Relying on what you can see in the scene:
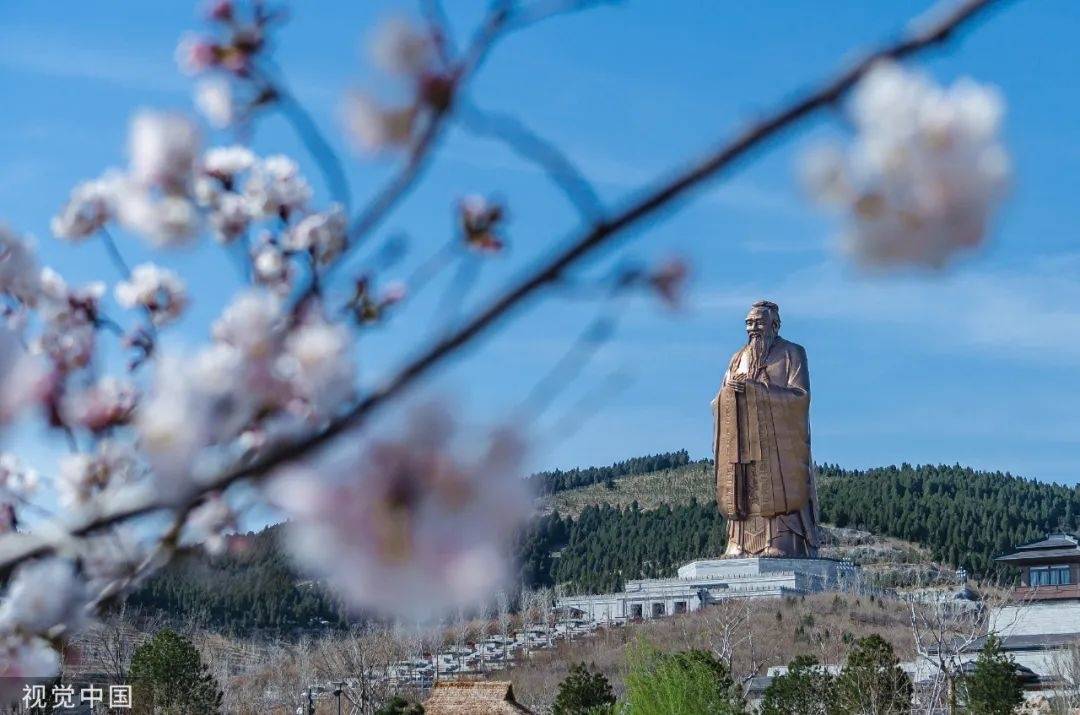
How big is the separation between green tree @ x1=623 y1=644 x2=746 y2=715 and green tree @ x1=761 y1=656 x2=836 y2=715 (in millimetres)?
2581

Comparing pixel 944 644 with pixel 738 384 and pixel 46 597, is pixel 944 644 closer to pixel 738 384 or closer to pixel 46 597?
pixel 738 384

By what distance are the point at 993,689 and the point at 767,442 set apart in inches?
541

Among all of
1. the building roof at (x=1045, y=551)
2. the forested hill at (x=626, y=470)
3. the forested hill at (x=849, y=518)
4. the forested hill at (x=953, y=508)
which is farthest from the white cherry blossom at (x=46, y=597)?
the forested hill at (x=626, y=470)

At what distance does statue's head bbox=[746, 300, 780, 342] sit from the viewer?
29.2 metres

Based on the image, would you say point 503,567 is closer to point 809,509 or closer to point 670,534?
point 809,509

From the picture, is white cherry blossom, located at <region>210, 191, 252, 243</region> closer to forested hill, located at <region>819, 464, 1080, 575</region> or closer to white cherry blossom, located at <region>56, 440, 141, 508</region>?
white cherry blossom, located at <region>56, 440, 141, 508</region>

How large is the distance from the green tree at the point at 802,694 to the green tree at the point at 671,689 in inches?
102

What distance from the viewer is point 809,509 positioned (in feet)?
98.9

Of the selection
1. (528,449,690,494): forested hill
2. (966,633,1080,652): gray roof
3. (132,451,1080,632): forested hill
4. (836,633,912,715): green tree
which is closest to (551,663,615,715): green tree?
(836,633,912,715): green tree

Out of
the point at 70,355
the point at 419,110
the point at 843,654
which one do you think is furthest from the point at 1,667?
the point at 843,654

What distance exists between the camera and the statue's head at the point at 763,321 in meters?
29.2

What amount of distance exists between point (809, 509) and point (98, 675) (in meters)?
15.3

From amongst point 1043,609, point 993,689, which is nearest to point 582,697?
point 993,689

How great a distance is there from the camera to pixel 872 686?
16.5m
